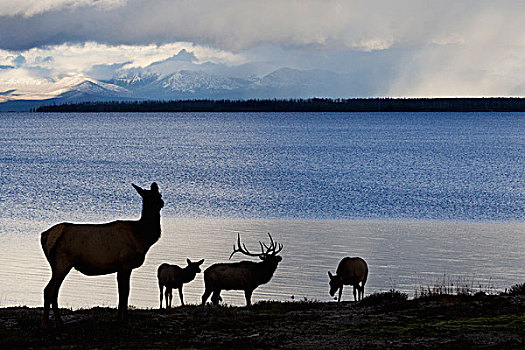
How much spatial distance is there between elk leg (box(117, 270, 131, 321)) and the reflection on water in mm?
5615

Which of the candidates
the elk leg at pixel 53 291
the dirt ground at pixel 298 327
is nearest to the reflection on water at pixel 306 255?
the dirt ground at pixel 298 327

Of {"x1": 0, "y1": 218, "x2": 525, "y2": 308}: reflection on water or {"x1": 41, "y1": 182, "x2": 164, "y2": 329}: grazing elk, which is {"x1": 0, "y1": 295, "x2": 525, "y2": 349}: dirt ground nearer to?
{"x1": 41, "y1": 182, "x2": 164, "y2": 329}: grazing elk

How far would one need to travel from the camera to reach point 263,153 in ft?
348

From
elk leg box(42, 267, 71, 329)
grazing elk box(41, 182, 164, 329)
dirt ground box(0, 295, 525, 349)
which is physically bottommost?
dirt ground box(0, 295, 525, 349)

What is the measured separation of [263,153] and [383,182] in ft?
143

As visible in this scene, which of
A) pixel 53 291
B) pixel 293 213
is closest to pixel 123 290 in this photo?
pixel 53 291

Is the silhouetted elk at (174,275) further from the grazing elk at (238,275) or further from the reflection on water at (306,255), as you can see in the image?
the reflection on water at (306,255)

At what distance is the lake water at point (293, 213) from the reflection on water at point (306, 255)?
61mm

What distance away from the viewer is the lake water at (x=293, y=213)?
971 inches

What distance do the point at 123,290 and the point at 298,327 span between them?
3.11 m

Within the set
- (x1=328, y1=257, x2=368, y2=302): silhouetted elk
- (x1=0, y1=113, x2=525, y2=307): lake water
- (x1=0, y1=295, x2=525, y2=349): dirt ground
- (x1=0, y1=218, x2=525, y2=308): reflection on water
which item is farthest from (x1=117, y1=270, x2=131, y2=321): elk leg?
(x1=0, y1=113, x2=525, y2=307): lake water

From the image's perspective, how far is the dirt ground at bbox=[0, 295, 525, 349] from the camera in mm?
11883

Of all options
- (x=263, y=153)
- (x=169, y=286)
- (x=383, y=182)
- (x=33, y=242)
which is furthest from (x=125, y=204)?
(x=263, y=153)

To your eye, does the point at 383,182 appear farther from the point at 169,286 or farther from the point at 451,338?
the point at 451,338
